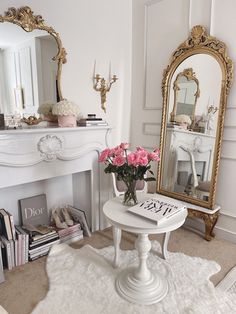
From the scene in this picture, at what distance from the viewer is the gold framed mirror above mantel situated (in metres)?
2.16

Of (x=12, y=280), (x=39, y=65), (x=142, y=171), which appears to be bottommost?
(x=12, y=280)

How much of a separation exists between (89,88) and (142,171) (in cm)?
147

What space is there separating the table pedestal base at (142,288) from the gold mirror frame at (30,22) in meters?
1.95

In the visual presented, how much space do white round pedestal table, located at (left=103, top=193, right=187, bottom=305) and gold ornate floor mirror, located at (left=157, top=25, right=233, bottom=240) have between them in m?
0.94

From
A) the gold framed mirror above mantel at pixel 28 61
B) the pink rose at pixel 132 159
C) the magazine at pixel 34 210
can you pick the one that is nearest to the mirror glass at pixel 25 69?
the gold framed mirror above mantel at pixel 28 61

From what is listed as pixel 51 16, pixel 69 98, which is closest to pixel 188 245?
pixel 69 98

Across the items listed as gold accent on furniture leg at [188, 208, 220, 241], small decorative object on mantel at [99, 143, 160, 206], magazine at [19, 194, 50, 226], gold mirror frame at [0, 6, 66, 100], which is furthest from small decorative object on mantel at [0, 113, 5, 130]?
gold accent on furniture leg at [188, 208, 220, 241]

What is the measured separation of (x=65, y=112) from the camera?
7.55 ft

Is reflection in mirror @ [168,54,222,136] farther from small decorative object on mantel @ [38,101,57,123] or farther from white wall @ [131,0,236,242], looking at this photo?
small decorative object on mantel @ [38,101,57,123]

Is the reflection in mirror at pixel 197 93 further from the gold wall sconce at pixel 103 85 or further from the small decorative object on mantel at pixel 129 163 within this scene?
the small decorative object on mantel at pixel 129 163

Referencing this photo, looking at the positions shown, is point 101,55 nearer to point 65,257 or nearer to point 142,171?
point 142,171

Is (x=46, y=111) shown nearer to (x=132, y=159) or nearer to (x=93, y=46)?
(x=93, y=46)

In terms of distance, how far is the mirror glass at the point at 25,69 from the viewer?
218cm

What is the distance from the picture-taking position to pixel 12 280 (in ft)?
6.55
